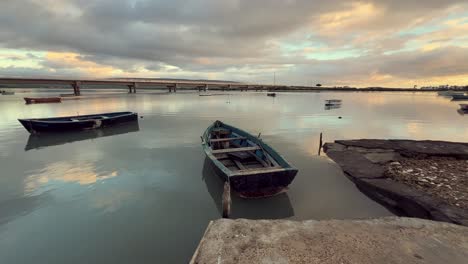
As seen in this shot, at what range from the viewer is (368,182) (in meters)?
9.62

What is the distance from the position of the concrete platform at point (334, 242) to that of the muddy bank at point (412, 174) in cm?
259

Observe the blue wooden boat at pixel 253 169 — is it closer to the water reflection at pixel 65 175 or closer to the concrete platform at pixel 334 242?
the concrete platform at pixel 334 242

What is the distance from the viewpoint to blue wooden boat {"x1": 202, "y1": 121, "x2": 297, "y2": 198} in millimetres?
7578

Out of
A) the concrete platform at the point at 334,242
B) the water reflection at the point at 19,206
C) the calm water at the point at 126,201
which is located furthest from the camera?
the water reflection at the point at 19,206

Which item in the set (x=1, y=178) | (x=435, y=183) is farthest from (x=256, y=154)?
(x=1, y=178)

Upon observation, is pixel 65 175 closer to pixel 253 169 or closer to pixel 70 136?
pixel 253 169

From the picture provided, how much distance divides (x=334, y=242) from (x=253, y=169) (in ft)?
13.0

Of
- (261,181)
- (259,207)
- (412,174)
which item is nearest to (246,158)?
(261,181)

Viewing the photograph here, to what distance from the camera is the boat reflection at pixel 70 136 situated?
16298mm

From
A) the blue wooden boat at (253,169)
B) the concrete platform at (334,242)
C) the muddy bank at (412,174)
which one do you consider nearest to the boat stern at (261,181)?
the blue wooden boat at (253,169)

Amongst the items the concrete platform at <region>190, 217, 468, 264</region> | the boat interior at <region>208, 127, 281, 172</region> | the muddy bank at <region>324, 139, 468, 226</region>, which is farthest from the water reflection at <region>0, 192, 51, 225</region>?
the muddy bank at <region>324, 139, 468, 226</region>

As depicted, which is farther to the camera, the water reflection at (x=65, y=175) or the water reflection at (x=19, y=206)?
the water reflection at (x=65, y=175)

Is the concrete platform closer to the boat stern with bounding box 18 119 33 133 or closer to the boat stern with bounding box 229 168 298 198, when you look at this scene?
the boat stern with bounding box 229 168 298 198

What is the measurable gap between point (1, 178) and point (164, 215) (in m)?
8.84
